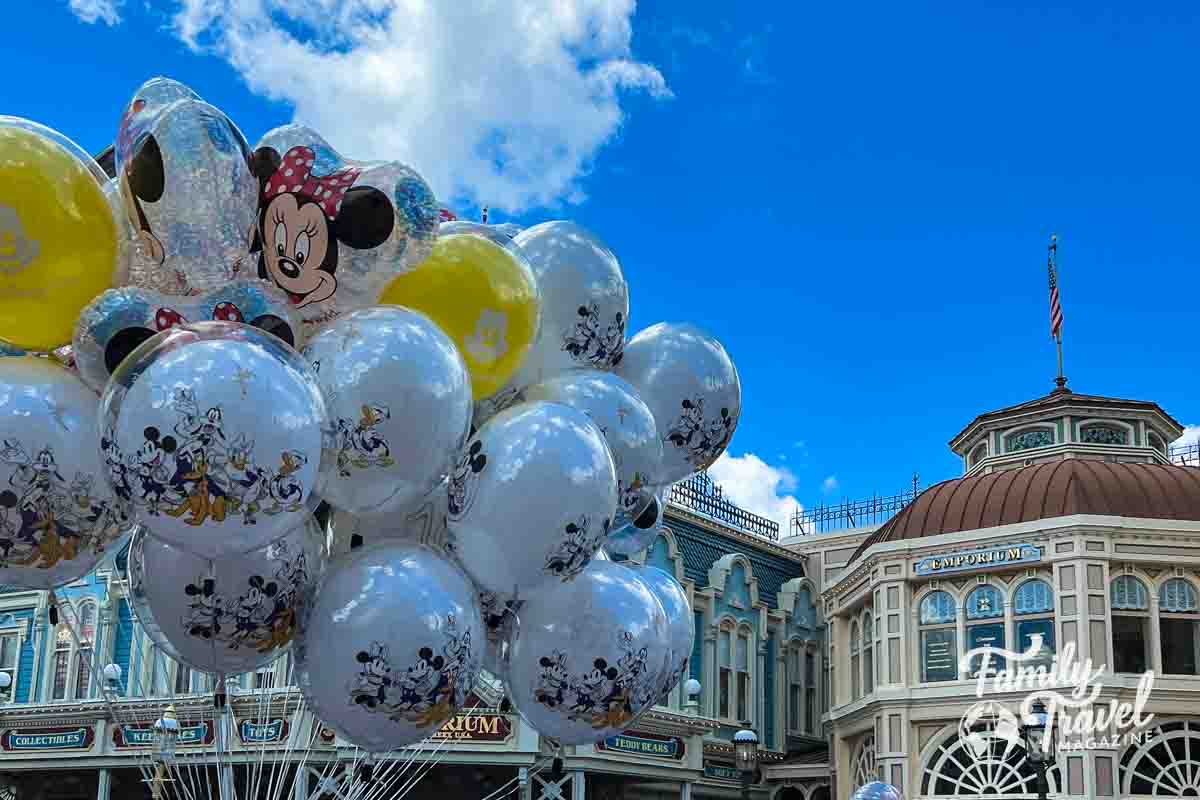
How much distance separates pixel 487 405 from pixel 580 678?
1.46 metres

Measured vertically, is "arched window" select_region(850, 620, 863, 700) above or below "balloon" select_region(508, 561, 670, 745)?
above

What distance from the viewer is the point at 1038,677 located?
20.7 metres

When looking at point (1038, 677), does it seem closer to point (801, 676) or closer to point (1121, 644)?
point (1121, 644)

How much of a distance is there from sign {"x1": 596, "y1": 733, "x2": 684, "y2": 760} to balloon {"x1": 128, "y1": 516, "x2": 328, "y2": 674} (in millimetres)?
15191

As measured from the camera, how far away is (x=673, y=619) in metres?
6.82

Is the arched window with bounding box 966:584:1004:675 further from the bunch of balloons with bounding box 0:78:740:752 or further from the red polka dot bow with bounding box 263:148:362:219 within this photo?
the red polka dot bow with bounding box 263:148:362:219

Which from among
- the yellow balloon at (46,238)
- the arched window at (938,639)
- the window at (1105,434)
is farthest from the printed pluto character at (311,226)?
the window at (1105,434)

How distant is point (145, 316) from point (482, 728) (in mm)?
14889

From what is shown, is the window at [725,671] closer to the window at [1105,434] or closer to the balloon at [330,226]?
the window at [1105,434]

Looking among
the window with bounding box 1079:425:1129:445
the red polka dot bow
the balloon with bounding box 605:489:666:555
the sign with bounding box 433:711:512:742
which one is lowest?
the sign with bounding box 433:711:512:742

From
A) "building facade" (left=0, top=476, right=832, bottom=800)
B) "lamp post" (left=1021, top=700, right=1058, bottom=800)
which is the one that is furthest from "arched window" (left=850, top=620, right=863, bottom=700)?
"lamp post" (left=1021, top=700, right=1058, bottom=800)

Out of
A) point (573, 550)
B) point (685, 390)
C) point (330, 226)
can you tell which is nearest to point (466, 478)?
point (573, 550)

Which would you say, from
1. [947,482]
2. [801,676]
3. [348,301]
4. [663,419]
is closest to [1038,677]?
[947,482]

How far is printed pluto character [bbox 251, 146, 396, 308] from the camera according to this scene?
5.68 meters
